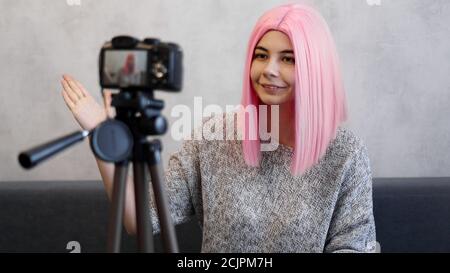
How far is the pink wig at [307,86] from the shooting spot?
0.93m

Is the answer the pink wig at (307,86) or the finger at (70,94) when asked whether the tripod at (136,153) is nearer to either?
the finger at (70,94)

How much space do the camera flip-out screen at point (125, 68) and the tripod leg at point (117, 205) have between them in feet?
0.27

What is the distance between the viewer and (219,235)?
1.02 meters

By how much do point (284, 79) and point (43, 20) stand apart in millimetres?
796

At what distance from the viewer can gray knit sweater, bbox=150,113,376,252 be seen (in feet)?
3.27

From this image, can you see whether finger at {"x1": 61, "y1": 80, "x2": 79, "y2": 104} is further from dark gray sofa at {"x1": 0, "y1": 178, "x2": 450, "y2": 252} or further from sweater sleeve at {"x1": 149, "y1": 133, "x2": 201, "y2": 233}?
dark gray sofa at {"x1": 0, "y1": 178, "x2": 450, "y2": 252}

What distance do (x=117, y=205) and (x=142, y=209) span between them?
0.11ft

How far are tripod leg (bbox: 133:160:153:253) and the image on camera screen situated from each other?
0.28 feet

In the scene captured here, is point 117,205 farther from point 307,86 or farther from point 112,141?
point 307,86

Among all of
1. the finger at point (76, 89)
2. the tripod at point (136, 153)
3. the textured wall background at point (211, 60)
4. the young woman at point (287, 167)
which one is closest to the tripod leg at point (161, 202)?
the tripod at point (136, 153)

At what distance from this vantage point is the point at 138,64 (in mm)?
504

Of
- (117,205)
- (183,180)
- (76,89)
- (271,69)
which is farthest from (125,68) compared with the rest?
(183,180)

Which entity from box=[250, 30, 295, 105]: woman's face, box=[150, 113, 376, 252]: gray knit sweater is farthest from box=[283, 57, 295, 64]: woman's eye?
box=[150, 113, 376, 252]: gray knit sweater
